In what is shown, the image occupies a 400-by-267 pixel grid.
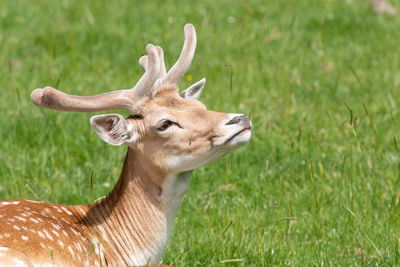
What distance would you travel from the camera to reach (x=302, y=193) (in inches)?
220

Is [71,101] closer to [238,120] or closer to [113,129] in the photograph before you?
[113,129]

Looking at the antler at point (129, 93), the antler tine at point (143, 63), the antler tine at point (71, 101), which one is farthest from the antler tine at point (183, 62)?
the antler tine at point (71, 101)

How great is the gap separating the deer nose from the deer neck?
0.46 m

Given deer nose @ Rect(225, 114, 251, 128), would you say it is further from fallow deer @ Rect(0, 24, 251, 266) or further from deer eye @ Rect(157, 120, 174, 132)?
deer eye @ Rect(157, 120, 174, 132)

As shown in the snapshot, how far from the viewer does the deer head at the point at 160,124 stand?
13.7 feet

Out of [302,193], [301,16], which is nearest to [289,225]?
[302,193]

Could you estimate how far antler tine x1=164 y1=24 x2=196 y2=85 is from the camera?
4629 millimetres

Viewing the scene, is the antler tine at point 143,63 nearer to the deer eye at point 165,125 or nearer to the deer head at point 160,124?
the deer head at point 160,124

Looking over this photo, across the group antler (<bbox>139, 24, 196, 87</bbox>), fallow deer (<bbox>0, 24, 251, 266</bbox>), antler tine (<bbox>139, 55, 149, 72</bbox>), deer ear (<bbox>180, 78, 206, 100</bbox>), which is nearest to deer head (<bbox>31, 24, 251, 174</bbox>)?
fallow deer (<bbox>0, 24, 251, 266</bbox>)

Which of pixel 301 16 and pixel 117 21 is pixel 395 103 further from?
pixel 117 21

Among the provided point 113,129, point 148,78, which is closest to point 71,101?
point 113,129

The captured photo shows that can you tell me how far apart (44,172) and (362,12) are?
499cm

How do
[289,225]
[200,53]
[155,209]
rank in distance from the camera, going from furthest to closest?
[200,53] → [289,225] → [155,209]

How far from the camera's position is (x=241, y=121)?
13.7ft
